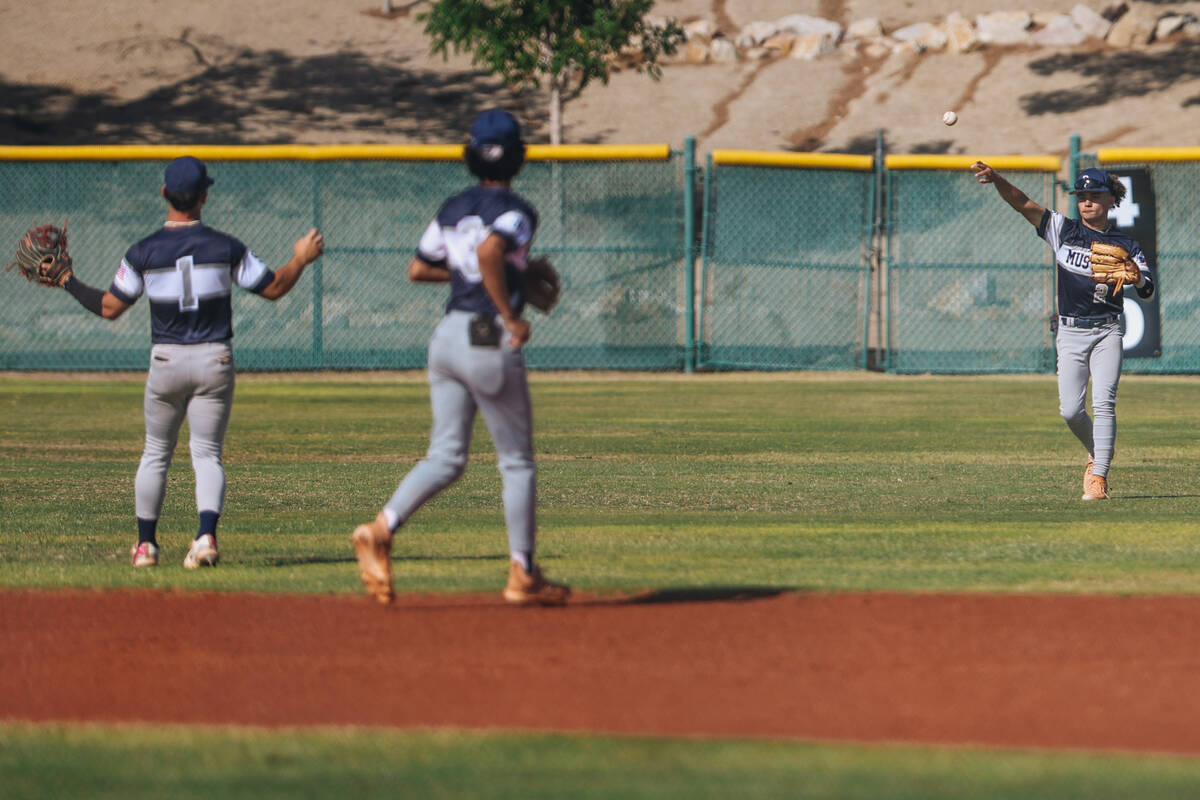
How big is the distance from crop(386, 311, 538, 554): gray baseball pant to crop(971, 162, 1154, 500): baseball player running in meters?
4.47

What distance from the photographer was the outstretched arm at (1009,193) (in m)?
9.05

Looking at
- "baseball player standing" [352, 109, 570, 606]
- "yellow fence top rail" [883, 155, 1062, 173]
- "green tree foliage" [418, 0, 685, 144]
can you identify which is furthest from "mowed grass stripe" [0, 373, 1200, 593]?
"green tree foliage" [418, 0, 685, 144]

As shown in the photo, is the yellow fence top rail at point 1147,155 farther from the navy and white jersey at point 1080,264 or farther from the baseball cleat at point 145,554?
the baseball cleat at point 145,554

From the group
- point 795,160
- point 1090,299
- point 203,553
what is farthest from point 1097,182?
point 795,160

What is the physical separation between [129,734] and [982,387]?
48.1 ft

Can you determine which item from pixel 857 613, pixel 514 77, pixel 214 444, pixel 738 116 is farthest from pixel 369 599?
pixel 738 116

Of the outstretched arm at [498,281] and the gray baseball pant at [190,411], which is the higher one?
the outstretched arm at [498,281]

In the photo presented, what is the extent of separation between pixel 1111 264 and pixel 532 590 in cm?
486

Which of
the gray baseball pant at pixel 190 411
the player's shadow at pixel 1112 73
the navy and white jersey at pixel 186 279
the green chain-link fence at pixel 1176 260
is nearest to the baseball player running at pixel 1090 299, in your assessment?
the navy and white jersey at pixel 186 279

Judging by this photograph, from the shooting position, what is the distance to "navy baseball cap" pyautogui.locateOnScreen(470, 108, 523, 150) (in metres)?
5.66

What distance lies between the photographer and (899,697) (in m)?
4.59

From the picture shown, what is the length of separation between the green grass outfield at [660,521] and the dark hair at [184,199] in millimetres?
1585

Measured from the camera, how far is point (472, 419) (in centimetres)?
569

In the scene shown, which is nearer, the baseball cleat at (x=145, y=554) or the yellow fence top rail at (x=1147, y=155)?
the baseball cleat at (x=145, y=554)
